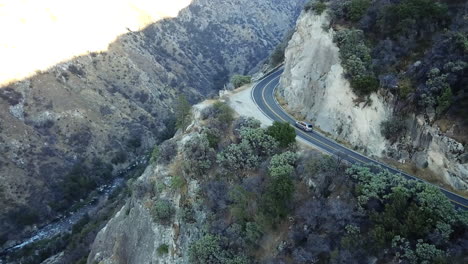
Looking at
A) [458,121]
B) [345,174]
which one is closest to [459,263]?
[345,174]

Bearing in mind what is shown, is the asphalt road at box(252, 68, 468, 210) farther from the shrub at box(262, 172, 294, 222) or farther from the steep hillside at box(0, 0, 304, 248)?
the steep hillside at box(0, 0, 304, 248)

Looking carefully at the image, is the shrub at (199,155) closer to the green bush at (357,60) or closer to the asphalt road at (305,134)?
the asphalt road at (305,134)

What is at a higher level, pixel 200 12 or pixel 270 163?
pixel 200 12

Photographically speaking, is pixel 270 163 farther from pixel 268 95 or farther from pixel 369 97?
pixel 268 95

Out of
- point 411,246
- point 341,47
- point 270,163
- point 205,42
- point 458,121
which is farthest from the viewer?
point 205,42

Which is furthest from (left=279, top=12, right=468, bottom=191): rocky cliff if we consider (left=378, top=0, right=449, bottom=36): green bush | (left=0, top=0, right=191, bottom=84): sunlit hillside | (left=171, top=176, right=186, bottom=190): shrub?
(left=0, top=0, right=191, bottom=84): sunlit hillside

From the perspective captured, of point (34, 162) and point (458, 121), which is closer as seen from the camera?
point (458, 121)

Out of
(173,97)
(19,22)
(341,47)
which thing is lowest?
(173,97)

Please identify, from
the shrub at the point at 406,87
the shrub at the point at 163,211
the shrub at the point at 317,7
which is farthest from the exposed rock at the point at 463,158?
the shrub at the point at 163,211
